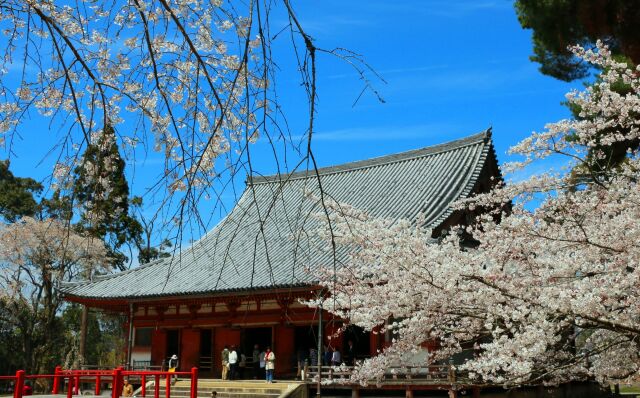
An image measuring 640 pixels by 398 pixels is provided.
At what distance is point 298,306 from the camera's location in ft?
58.4

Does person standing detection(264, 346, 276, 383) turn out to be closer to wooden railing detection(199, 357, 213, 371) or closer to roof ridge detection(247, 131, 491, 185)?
wooden railing detection(199, 357, 213, 371)

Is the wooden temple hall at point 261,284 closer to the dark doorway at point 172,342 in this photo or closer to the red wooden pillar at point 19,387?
the dark doorway at point 172,342

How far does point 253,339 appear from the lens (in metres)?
19.8

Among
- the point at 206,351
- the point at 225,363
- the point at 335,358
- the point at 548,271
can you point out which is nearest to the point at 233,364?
the point at 225,363

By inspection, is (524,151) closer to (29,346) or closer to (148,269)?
(148,269)

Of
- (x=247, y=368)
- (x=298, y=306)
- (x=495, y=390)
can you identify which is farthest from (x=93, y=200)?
(x=247, y=368)

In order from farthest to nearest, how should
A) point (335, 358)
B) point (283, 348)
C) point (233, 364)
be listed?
point (283, 348) < point (233, 364) < point (335, 358)

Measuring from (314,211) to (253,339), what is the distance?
179 inches

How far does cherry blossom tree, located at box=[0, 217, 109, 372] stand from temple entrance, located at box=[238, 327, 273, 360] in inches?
415

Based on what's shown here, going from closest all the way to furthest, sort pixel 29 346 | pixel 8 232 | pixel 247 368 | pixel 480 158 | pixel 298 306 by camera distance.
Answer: pixel 298 306
pixel 247 368
pixel 480 158
pixel 8 232
pixel 29 346

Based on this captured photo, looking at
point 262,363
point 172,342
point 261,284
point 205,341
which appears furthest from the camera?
point 172,342

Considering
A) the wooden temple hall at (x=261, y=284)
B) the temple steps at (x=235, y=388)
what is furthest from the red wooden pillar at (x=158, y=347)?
the temple steps at (x=235, y=388)

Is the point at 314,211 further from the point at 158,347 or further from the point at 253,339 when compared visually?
the point at 158,347

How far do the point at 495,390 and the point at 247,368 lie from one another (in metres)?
7.83
